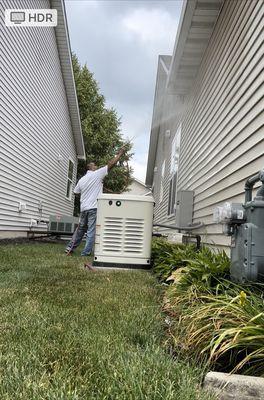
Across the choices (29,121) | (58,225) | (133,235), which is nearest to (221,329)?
(133,235)

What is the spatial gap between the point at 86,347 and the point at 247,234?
42.6 inches

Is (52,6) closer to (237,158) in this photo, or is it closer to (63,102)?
(63,102)

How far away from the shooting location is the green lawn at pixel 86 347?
5.40ft

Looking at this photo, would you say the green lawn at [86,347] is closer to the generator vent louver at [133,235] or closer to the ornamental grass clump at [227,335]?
the ornamental grass clump at [227,335]

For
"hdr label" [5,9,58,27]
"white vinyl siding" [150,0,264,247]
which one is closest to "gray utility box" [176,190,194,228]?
"white vinyl siding" [150,0,264,247]

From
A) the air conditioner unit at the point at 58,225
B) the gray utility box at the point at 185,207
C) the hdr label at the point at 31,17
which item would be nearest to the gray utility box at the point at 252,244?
the gray utility box at the point at 185,207

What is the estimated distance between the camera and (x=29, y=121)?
1137cm

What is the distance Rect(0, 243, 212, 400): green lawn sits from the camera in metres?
1.64

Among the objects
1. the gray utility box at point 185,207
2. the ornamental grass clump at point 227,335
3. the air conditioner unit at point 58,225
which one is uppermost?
the gray utility box at point 185,207

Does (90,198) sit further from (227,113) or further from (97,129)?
(97,129)

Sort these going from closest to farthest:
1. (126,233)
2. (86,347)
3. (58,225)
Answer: (86,347)
(126,233)
(58,225)

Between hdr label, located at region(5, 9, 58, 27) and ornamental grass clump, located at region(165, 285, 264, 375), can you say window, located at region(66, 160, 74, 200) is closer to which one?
hdr label, located at region(5, 9, 58, 27)

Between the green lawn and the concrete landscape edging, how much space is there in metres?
0.08

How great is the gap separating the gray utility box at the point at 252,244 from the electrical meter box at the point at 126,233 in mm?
3201
